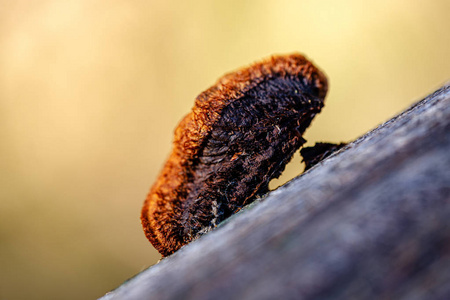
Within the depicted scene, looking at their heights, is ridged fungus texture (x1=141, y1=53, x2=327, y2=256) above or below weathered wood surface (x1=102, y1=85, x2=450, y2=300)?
Result: above

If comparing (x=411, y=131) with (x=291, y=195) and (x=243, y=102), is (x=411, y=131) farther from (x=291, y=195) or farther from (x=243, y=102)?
(x=243, y=102)

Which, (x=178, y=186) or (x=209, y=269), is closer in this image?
(x=209, y=269)

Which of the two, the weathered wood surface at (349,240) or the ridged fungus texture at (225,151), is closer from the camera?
the weathered wood surface at (349,240)

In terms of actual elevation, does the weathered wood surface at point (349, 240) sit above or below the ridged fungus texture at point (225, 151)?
below

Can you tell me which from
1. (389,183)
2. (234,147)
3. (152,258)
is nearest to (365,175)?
(389,183)

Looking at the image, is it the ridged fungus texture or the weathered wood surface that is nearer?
the weathered wood surface
